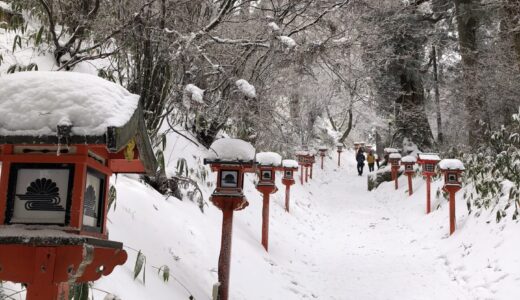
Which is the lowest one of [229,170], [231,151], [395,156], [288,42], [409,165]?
[229,170]

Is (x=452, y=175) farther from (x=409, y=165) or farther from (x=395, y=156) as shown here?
(x=395, y=156)

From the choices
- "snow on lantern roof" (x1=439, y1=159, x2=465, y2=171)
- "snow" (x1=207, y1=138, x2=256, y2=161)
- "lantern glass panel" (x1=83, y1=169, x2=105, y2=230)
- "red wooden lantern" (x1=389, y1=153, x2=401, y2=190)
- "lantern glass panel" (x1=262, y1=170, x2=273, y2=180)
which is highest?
"red wooden lantern" (x1=389, y1=153, x2=401, y2=190)

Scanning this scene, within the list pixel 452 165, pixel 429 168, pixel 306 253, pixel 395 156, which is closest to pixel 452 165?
pixel 452 165

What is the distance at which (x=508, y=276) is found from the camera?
557 centimetres

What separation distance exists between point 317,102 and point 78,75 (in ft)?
72.9

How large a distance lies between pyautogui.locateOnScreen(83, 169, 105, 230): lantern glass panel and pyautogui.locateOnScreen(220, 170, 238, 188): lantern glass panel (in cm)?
289

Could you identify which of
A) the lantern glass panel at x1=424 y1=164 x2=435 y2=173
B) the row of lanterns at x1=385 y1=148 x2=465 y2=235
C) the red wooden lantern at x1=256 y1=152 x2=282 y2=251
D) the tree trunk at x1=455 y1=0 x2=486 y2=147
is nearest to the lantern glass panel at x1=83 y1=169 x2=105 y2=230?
the red wooden lantern at x1=256 y1=152 x2=282 y2=251

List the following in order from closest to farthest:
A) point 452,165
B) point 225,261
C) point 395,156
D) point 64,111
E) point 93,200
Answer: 1. point 64,111
2. point 93,200
3. point 225,261
4. point 452,165
5. point 395,156

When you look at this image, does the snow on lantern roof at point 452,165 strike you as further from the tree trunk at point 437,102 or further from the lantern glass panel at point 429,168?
the tree trunk at point 437,102

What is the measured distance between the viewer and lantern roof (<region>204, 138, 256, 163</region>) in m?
5.30

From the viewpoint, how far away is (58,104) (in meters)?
2.13

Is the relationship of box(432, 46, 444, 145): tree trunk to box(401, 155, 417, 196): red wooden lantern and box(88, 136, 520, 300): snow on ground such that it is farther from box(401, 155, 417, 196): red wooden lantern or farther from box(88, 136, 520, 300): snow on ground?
box(88, 136, 520, 300): snow on ground

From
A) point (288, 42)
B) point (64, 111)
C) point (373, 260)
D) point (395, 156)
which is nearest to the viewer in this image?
point (64, 111)

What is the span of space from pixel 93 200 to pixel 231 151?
299cm
